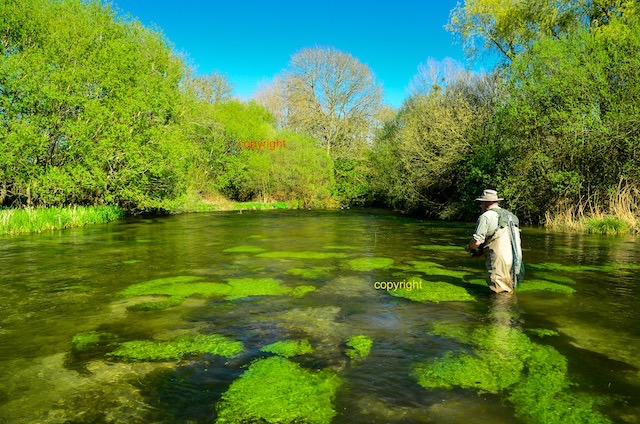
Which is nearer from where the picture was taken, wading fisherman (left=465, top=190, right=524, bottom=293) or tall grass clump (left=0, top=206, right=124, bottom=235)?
wading fisherman (left=465, top=190, right=524, bottom=293)

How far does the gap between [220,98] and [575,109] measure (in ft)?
132

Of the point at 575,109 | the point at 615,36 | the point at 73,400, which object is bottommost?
the point at 73,400

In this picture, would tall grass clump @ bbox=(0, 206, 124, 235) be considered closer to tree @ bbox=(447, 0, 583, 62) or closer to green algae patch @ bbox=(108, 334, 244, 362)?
green algae patch @ bbox=(108, 334, 244, 362)

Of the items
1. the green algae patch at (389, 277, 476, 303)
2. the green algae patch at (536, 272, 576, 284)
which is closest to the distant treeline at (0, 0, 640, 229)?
the green algae patch at (536, 272, 576, 284)

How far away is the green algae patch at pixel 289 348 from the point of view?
553 cm

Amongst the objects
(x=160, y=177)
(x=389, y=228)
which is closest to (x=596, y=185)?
(x=389, y=228)

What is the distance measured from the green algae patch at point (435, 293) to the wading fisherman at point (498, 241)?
75cm

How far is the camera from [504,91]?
23.0m

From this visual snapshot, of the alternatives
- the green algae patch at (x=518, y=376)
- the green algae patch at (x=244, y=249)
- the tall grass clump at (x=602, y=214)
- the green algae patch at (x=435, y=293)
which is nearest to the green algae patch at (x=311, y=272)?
the green algae patch at (x=435, y=293)

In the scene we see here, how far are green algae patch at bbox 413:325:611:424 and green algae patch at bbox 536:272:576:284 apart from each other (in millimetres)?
4176

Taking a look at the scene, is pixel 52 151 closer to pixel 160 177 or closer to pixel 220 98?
pixel 160 177

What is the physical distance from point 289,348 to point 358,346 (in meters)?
0.87

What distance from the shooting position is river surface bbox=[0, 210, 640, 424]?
421cm

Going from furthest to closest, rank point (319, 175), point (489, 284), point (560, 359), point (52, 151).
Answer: point (319, 175)
point (52, 151)
point (489, 284)
point (560, 359)
